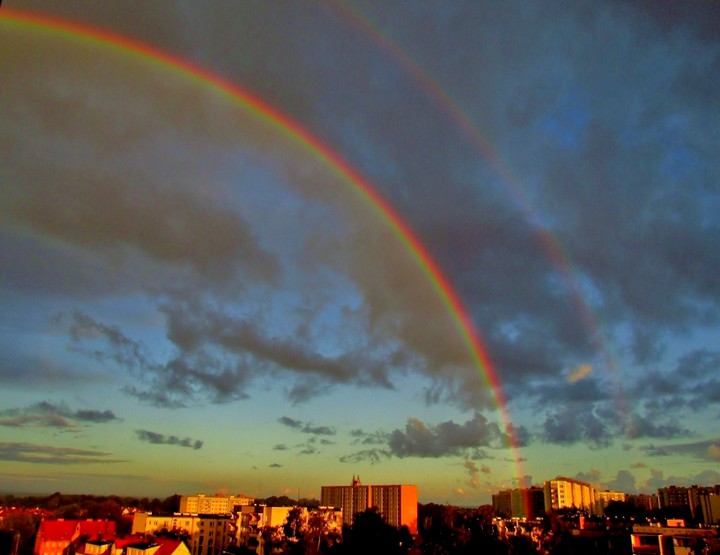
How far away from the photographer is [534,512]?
115750mm

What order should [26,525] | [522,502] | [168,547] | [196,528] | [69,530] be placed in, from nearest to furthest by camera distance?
[168,547] → [69,530] → [26,525] → [196,528] → [522,502]

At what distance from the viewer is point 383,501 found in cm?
8512

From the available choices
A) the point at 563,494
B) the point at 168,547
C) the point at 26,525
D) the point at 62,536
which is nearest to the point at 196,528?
the point at 62,536

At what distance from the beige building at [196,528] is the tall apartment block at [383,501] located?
20616mm

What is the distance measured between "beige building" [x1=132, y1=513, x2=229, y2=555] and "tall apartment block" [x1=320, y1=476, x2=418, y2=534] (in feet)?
67.6

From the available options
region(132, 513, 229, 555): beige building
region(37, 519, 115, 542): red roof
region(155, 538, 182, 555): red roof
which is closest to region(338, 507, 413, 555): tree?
region(155, 538, 182, 555): red roof

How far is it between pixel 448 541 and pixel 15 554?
165 feet

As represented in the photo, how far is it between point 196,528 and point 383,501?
27.9 metres

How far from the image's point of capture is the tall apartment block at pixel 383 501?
3265 inches

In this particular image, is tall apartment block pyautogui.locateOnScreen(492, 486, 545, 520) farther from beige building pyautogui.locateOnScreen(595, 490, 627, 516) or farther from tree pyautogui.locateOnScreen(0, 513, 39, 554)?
tree pyautogui.locateOnScreen(0, 513, 39, 554)

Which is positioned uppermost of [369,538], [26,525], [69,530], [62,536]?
[369,538]

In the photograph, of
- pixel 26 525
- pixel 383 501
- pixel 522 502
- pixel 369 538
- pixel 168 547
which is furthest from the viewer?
pixel 522 502

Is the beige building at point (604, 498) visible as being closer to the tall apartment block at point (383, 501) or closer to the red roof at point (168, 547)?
the tall apartment block at point (383, 501)

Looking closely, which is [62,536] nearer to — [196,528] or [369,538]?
[196,528]
